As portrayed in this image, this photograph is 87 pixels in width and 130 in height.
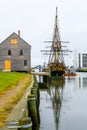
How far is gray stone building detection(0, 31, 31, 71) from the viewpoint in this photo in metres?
68.0

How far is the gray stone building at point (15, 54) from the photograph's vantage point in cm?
6800

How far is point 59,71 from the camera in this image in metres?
80.5

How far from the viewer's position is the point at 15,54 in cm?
6862

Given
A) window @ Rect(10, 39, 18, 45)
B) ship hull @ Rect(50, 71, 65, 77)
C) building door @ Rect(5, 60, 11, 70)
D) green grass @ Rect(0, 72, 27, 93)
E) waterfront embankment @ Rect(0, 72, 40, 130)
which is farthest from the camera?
ship hull @ Rect(50, 71, 65, 77)

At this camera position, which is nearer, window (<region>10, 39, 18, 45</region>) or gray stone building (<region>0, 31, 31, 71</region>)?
gray stone building (<region>0, 31, 31, 71</region>)

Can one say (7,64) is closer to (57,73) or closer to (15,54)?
(15,54)

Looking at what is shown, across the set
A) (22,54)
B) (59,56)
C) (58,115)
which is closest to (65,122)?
(58,115)

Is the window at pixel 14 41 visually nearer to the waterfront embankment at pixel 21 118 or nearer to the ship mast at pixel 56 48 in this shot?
the ship mast at pixel 56 48

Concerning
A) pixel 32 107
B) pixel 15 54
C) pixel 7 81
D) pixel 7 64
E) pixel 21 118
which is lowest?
pixel 32 107

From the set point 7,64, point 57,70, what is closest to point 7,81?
point 7,64

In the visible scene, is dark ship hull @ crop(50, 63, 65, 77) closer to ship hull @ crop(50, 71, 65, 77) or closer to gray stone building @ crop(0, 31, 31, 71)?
ship hull @ crop(50, 71, 65, 77)

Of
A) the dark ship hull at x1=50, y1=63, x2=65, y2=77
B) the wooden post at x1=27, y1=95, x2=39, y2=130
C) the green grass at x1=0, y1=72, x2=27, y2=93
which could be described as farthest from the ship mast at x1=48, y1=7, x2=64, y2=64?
the wooden post at x1=27, y1=95, x2=39, y2=130

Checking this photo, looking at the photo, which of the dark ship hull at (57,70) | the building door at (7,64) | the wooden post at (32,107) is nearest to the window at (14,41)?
the building door at (7,64)

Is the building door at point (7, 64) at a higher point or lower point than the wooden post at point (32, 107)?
higher
